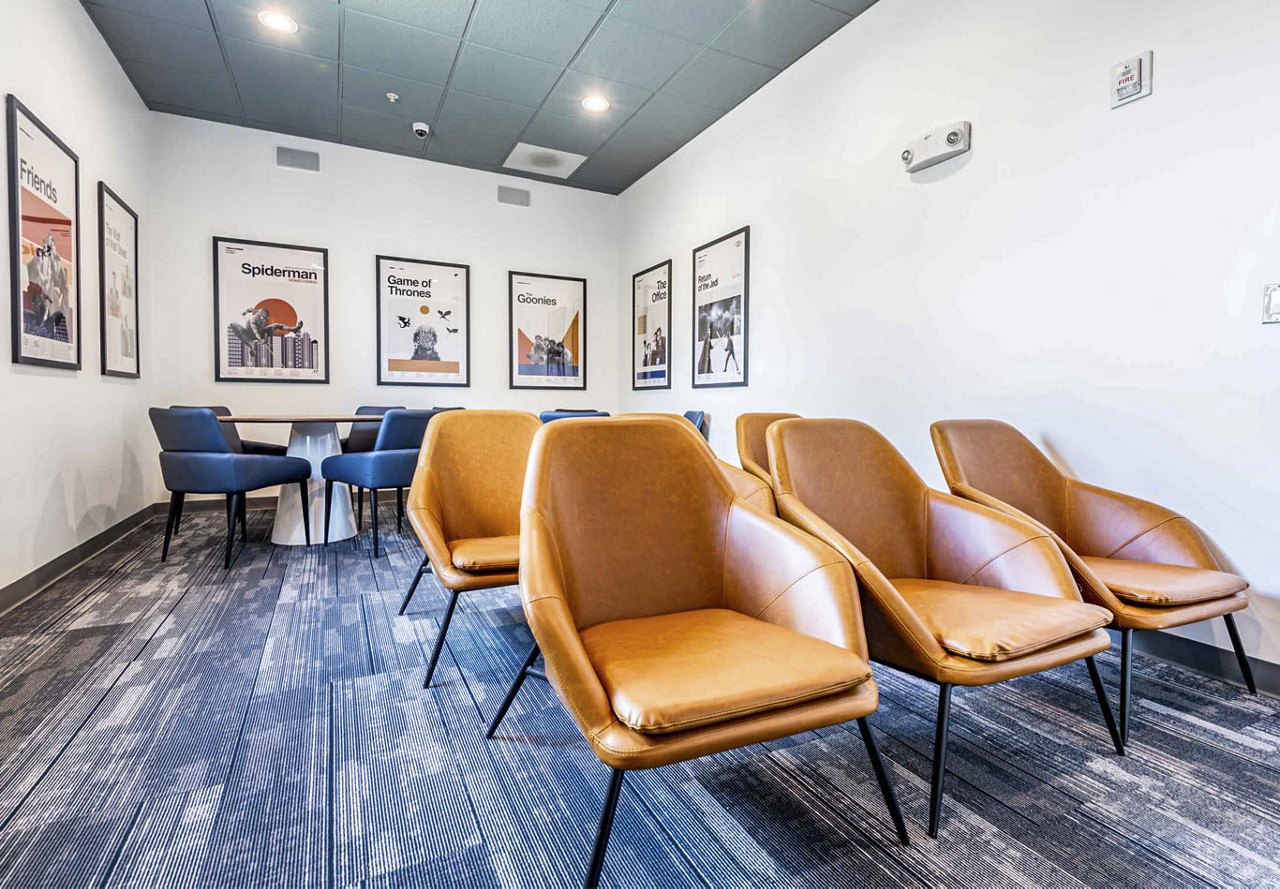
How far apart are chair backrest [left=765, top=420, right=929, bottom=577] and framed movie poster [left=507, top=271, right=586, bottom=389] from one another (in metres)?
4.67

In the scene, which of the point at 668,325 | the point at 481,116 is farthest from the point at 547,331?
the point at 481,116

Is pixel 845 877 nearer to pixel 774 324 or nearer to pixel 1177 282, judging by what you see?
pixel 1177 282

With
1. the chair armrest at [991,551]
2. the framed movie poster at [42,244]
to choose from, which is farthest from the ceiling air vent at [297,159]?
the chair armrest at [991,551]

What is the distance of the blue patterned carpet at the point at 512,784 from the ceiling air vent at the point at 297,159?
4.36m

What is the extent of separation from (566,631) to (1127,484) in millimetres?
2469

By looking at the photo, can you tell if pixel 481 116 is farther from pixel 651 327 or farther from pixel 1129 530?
pixel 1129 530

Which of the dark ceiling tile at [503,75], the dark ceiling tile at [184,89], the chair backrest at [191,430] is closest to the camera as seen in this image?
the chair backrest at [191,430]

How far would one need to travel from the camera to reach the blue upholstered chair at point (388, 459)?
3.86 meters

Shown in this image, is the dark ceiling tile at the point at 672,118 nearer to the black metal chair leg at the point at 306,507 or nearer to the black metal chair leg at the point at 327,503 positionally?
the black metal chair leg at the point at 327,503

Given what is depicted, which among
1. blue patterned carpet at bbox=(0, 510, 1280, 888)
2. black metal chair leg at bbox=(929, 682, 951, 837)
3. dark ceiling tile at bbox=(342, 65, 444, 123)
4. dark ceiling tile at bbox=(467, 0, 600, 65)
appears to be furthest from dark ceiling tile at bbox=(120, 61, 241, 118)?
black metal chair leg at bbox=(929, 682, 951, 837)

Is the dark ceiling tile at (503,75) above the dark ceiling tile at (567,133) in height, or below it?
below

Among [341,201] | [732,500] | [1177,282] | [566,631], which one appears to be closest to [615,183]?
[341,201]

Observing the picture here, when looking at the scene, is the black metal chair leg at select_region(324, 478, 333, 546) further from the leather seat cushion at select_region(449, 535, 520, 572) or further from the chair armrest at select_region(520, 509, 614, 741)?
the chair armrest at select_region(520, 509, 614, 741)

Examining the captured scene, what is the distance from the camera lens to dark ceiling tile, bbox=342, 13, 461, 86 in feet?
12.4
